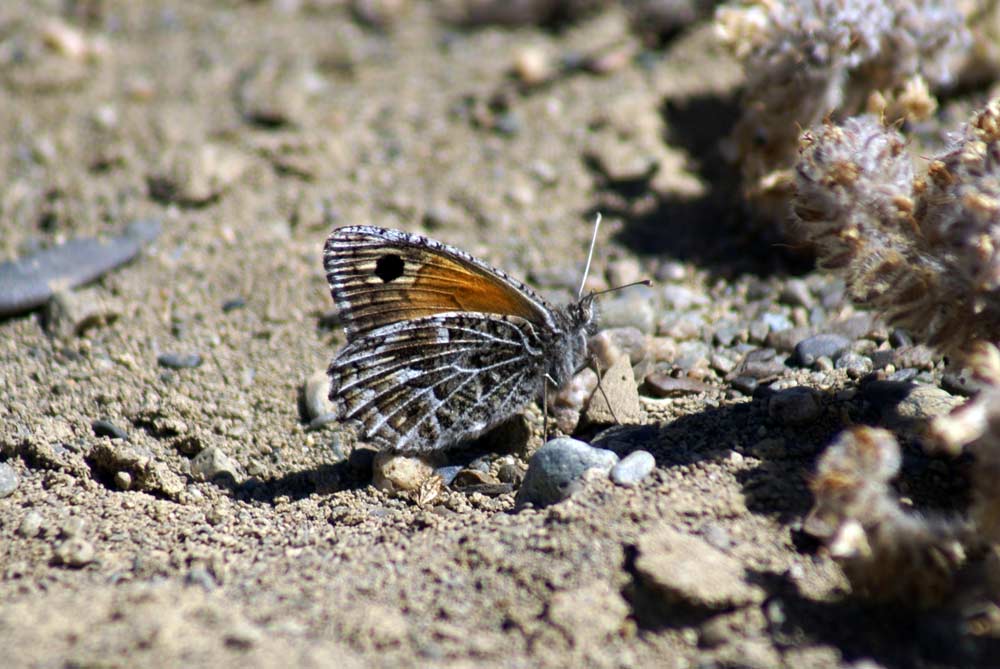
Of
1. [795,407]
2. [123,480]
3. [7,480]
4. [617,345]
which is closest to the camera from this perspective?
[795,407]

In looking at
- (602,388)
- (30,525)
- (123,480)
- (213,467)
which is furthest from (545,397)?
(30,525)

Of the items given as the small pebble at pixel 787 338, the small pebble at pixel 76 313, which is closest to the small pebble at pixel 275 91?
the small pebble at pixel 76 313

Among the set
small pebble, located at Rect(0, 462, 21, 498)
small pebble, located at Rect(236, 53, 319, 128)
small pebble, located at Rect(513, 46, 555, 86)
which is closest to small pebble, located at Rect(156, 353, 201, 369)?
small pebble, located at Rect(0, 462, 21, 498)

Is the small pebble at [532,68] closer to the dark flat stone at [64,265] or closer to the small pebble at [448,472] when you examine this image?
the dark flat stone at [64,265]

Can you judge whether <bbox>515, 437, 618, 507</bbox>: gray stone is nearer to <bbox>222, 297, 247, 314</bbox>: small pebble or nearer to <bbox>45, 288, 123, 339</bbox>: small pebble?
<bbox>222, 297, 247, 314</bbox>: small pebble

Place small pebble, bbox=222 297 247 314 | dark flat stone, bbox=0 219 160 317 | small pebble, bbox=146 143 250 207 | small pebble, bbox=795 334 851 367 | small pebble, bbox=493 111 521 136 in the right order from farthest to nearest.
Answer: small pebble, bbox=493 111 521 136
small pebble, bbox=146 143 250 207
small pebble, bbox=222 297 247 314
dark flat stone, bbox=0 219 160 317
small pebble, bbox=795 334 851 367

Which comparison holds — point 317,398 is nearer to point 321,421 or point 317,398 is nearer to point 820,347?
point 321,421

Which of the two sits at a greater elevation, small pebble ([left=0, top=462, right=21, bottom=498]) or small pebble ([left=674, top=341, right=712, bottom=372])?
small pebble ([left=674, top=341, right=712, bottom=372])
